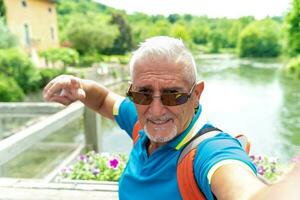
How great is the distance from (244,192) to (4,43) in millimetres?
17853

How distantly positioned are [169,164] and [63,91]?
2.20 feet

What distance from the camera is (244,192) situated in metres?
0.79

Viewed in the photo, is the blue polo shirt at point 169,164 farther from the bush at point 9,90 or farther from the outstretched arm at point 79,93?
the bush at point 9,90

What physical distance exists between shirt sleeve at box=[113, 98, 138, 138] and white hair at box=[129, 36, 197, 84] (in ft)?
1.49

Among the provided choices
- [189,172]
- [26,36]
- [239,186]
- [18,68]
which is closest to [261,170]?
[189,172]

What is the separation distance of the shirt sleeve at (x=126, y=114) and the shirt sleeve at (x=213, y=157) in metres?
0.61

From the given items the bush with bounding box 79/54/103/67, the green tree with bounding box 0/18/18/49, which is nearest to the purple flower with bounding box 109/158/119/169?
the green tree with bounding box 0/18/18/49

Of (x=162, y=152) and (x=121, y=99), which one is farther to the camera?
(x=121, y=99)

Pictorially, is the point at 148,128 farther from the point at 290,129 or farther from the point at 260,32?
the point at 260,32

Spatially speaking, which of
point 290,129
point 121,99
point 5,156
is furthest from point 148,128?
point 290,129

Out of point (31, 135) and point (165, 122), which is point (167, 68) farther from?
point (31, 135)

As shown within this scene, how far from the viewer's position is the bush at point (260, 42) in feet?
198

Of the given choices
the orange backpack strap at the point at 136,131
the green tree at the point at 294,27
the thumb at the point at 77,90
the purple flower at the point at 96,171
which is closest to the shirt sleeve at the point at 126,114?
the orange backpack strap at the point at 136,131

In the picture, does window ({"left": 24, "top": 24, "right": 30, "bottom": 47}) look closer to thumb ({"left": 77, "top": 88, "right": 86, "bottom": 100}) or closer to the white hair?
thumb ({"left": 77, "top": 88, "right": 86, "bottom": 100})
